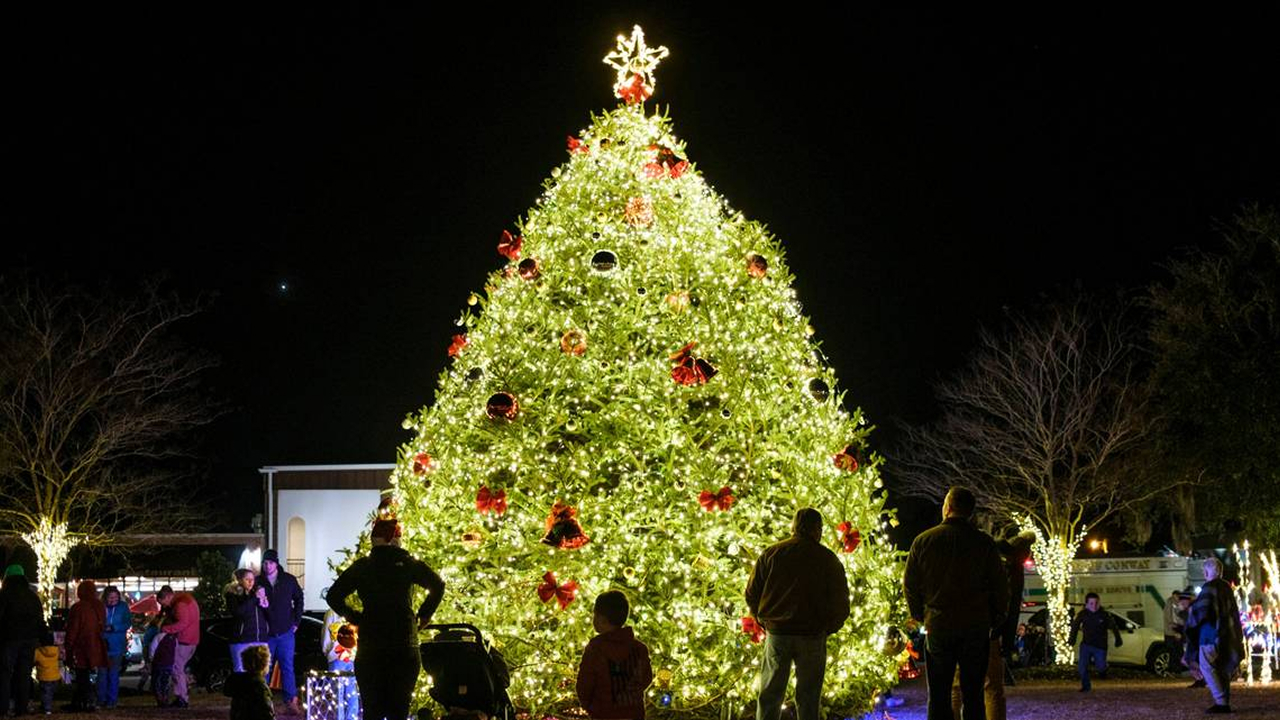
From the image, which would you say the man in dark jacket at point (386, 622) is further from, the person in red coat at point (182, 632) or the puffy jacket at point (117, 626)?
the puffy jacket at point (117, 626)

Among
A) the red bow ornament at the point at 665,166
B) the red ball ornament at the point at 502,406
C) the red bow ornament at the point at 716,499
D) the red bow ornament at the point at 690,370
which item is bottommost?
the red bow ornament at the point at 716,499

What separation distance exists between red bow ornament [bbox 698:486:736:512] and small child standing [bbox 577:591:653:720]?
10.2 ft

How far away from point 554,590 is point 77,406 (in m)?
20.7

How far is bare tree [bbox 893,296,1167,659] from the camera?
100ft

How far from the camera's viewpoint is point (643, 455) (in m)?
11.0

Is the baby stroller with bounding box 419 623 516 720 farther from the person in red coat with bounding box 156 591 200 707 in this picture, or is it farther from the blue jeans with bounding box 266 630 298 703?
the person in red coat with bounding box 156 591 200 707

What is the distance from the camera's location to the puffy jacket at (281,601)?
15.0 metres

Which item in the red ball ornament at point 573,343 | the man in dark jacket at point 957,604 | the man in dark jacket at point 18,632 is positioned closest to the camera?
the man in dark jacket at point 957,604

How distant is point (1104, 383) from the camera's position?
31328 millimetres

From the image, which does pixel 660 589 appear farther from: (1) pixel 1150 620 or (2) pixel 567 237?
(1) pixel 1150 620

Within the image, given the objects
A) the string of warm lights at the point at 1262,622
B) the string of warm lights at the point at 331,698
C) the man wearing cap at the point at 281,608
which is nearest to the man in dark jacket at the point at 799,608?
the string of warm lights at the point at 331,698

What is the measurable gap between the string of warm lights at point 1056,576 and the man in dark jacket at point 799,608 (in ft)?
64.9

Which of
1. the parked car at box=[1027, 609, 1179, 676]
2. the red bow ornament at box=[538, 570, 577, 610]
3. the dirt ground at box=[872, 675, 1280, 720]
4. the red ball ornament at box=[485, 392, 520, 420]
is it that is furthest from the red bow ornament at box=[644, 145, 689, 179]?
the parked car at box=[1027, 609, 1179, 676]

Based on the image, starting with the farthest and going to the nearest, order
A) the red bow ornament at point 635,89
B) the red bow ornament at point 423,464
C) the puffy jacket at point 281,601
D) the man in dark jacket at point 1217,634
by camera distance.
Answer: the puffy jacket at point 281,601
the man in dark jacket at point 1217,634
the red bow ornament at point 635,89
the red bow ornament at point 423,464
